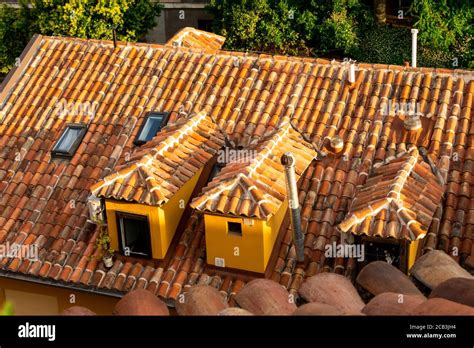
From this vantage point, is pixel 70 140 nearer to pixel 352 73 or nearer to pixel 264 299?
pixel 352 73

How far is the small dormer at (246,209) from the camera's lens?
1385cm

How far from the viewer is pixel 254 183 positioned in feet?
46.3

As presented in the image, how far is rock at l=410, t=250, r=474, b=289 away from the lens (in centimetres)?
813

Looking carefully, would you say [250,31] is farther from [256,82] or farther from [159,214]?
[159,214]

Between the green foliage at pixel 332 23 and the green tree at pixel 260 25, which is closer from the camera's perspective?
the green foliage at pixel 332 23

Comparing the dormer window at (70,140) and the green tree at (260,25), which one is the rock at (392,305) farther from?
the green tree at (260,25)

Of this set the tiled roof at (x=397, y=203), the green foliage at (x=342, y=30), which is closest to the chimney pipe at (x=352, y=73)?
the tiled roof at (x=397, y=203)

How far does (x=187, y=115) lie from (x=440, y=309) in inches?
486

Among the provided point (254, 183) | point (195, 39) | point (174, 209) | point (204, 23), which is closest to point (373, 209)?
point (254, 183)

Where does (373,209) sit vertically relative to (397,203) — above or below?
below

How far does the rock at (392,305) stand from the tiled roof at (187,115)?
24.8ft
